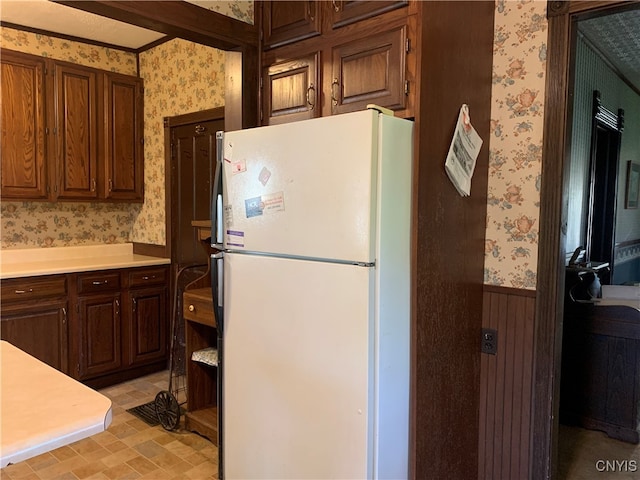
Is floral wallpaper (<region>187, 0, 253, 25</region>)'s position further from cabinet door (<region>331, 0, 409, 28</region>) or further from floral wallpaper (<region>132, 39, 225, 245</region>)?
floral wallpaper (<region>132, 39, 225, 245</region>)

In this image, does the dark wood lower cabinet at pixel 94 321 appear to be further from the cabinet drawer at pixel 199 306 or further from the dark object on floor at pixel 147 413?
the cabinet drawer at pixel 199 306

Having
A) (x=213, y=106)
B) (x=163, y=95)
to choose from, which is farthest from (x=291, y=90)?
(x=163, y=95)

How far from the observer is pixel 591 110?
395 cm

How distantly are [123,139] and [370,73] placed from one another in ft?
8.97

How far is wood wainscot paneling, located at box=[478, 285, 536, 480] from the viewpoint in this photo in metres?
1.98

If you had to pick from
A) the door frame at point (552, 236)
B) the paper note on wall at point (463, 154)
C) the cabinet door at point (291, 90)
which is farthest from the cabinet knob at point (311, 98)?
the door frame at point (552, 236)

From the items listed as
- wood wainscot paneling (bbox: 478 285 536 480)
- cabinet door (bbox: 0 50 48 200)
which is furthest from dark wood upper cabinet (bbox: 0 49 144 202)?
wood wainscot paneling (bbox: 478 285 536 480)

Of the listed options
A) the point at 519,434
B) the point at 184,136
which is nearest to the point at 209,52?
the point at 184,136

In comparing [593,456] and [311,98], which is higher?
[311,98]

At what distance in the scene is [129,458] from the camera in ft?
8.33

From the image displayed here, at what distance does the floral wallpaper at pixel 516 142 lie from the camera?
1910mm

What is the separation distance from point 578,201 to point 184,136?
3.31m

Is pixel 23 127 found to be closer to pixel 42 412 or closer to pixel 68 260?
pixel 68 260

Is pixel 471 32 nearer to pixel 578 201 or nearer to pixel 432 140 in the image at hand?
pixel 432 140
